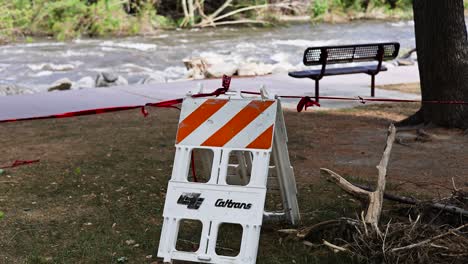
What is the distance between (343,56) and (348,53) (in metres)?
0.09

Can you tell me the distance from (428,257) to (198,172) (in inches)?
127

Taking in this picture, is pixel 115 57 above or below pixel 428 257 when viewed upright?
below

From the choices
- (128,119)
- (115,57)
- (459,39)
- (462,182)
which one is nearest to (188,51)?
(115,57)

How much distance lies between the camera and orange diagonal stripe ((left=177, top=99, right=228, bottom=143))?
14.6 feet

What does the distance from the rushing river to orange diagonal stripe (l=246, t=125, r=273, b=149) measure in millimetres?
10328

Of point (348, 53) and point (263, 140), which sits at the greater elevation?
point (263, 140)

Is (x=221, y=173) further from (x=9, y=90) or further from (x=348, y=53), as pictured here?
(x=9, y=90)

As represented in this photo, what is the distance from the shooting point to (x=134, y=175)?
6.59 metres

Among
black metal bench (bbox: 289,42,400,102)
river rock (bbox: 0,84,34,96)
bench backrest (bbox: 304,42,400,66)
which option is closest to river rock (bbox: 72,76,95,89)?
river rock (bbox: 0,84,34,96)

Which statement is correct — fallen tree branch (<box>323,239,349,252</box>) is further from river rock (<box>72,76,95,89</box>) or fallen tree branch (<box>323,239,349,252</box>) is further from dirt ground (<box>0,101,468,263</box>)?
river rock (<box>72,76,95,89</box>)

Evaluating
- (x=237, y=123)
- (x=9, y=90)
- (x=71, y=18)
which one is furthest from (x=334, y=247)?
(x=71, y=18)

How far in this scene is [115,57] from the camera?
76.3 feet

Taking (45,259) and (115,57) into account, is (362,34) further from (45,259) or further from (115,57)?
(45,259)

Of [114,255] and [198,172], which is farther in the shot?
[198,172]
